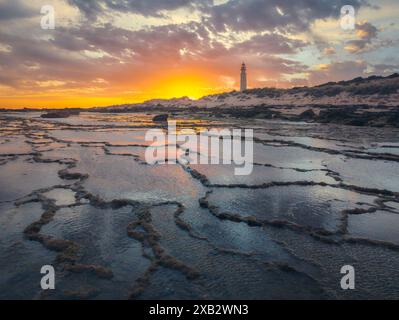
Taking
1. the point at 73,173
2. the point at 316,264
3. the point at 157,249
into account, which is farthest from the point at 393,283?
the point at 73,173

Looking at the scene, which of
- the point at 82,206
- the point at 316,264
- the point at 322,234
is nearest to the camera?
the point at 316,264

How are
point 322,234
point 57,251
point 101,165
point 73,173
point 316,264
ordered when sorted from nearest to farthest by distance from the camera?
point 316,264, point 57,251, point 322,234, point 73,173, point 101,165

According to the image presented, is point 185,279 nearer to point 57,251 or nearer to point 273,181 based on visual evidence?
point 57,251

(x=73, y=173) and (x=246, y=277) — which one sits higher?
(x=73, y=173)

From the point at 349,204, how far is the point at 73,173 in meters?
6.89

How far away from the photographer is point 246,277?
355 centimetres

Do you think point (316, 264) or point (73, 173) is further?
point (73, 173)

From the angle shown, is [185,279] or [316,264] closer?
[185,279]

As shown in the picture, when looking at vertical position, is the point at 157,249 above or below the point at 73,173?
below

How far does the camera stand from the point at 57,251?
13.4 ft

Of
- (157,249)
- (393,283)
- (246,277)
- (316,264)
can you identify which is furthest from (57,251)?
(393,283)
